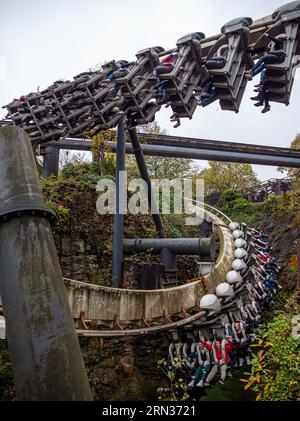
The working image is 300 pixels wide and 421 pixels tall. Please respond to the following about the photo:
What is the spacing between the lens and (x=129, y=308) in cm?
637

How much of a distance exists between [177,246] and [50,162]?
5.97 meters

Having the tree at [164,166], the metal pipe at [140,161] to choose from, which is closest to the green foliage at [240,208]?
the tree at [164,166]

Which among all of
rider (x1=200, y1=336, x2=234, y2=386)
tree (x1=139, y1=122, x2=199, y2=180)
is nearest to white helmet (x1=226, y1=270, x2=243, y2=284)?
rider (x1=200, y1=336, x2=234, y2=386)

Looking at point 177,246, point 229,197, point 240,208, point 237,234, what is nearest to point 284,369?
point 177,246

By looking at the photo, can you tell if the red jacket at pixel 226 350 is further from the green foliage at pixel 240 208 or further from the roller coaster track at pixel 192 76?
the green foliage at pixel 240 208

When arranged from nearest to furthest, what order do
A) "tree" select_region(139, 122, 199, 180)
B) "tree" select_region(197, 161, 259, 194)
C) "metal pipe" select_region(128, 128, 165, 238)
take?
1. "metal pipe" select_region(128, 128, 165, 238)
2. "tree" select_region(139, 122, 199, 180)
3. "tree" select_region(197, 161, 259, 194)

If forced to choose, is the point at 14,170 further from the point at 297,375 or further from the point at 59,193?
the point at 59,193

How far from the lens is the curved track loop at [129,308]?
5.72 meters

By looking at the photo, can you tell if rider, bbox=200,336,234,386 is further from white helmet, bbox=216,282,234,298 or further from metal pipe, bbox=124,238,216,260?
metal pipe, bbox=124,238,216,260

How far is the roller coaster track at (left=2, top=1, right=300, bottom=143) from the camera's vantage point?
17.2 ft

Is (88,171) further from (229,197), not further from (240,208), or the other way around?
(229,197)

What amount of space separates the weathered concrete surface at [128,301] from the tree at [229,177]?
66.9 ft

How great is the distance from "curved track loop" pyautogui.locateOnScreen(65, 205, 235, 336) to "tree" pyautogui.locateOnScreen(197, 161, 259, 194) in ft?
68.1
